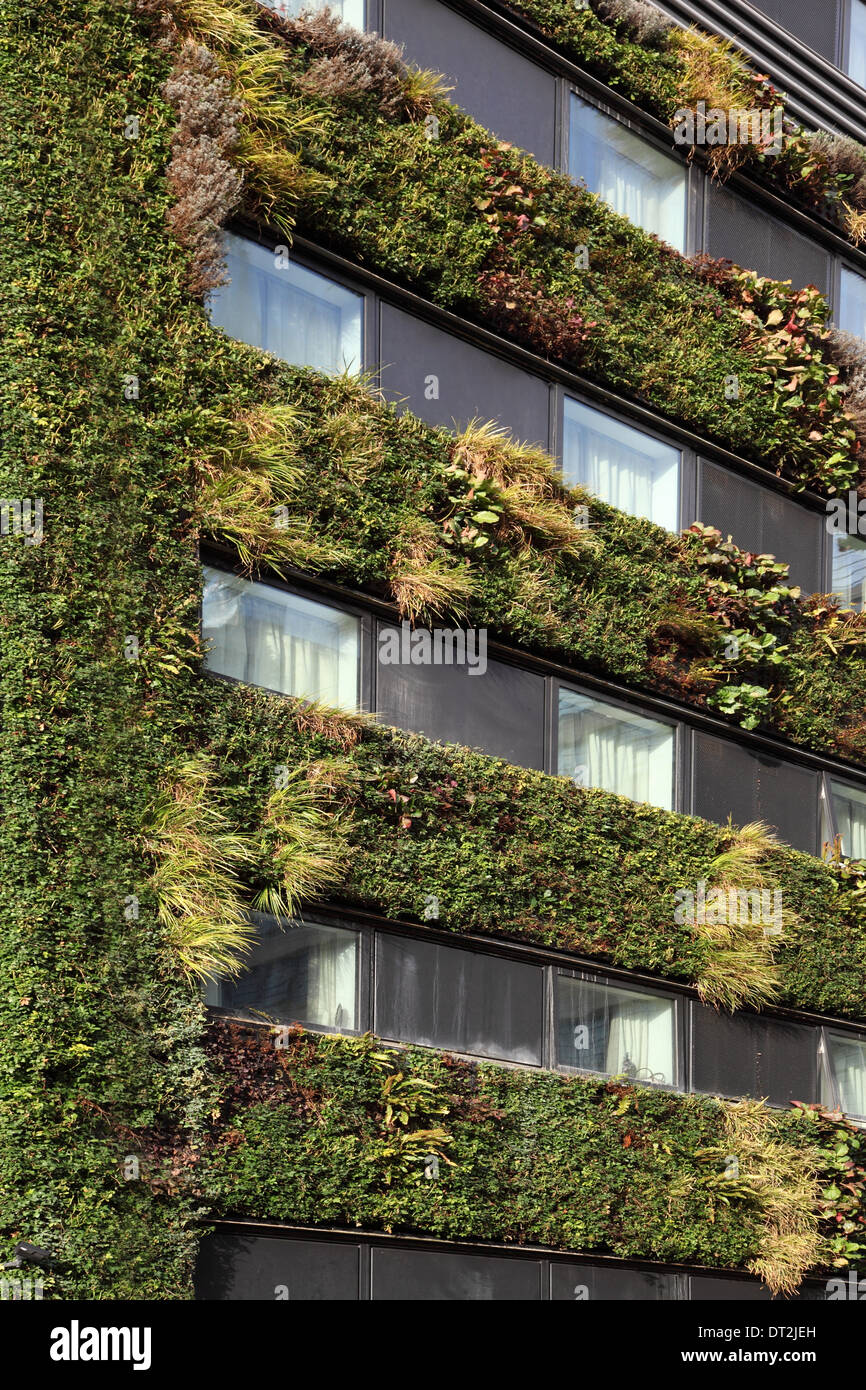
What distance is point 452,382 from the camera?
44.2 ft

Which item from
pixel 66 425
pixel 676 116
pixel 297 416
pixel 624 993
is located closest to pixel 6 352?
pixel 66 425

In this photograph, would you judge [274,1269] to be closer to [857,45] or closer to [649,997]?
[649,997]

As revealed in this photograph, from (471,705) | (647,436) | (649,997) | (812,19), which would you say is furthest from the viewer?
(812,19)

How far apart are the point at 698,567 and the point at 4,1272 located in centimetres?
936

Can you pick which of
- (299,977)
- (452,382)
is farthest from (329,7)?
(299,977)

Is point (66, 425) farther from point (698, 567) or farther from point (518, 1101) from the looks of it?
point (698, 567)

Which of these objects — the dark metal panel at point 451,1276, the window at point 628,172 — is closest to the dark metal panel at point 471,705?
the dark metal panel at point 451,1276

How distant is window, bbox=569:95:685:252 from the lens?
51.3 ft

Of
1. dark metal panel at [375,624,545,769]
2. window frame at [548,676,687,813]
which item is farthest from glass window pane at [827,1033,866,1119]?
dark metal panel at [375,624,545,769]

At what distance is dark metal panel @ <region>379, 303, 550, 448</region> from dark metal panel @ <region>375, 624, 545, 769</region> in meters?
2.13

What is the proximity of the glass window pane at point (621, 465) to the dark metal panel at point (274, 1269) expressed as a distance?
23.1 ft

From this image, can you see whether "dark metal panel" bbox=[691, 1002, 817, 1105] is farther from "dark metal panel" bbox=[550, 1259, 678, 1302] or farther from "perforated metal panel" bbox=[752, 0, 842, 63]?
"perforated metal panel" bbox=[752, 0, 842, 63]

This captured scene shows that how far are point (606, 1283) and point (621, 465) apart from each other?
749cm

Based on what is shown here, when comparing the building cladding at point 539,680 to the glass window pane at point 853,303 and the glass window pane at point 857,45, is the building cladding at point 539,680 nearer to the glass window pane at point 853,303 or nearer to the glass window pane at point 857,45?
the glass window pane at point 853,303
